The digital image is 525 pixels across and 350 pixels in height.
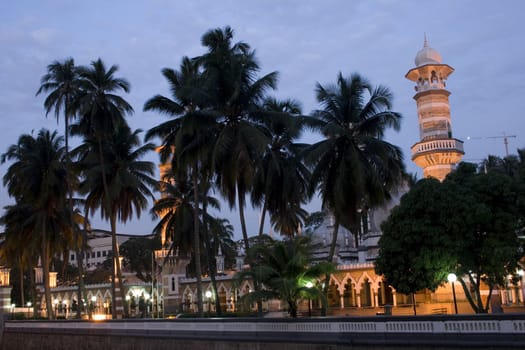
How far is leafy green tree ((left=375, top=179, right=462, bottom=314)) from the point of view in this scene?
27891 mm

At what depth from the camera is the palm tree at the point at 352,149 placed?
1265 inches

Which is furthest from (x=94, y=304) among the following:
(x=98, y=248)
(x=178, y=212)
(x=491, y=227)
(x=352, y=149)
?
(x=98, y=248)

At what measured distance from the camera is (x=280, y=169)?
121ft

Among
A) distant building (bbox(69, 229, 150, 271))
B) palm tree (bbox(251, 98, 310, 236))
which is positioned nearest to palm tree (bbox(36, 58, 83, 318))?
palm tree (bbox(251, 98, 310, 236))

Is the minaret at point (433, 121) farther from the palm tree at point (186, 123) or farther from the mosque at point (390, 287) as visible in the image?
the palm tree at point (186, 123)

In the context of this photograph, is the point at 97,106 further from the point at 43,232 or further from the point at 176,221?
the point at 43,232

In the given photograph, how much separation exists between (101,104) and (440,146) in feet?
87.3

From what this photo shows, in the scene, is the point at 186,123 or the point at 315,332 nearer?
the point at 315,332

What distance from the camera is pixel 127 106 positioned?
149 feet

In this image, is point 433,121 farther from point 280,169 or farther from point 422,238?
point 422,238

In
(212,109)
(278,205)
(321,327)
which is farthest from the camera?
(278,205)

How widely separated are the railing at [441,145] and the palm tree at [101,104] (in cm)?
2389

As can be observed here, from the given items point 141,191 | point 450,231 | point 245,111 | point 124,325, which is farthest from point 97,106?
point 450,231

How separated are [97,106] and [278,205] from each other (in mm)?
15518
